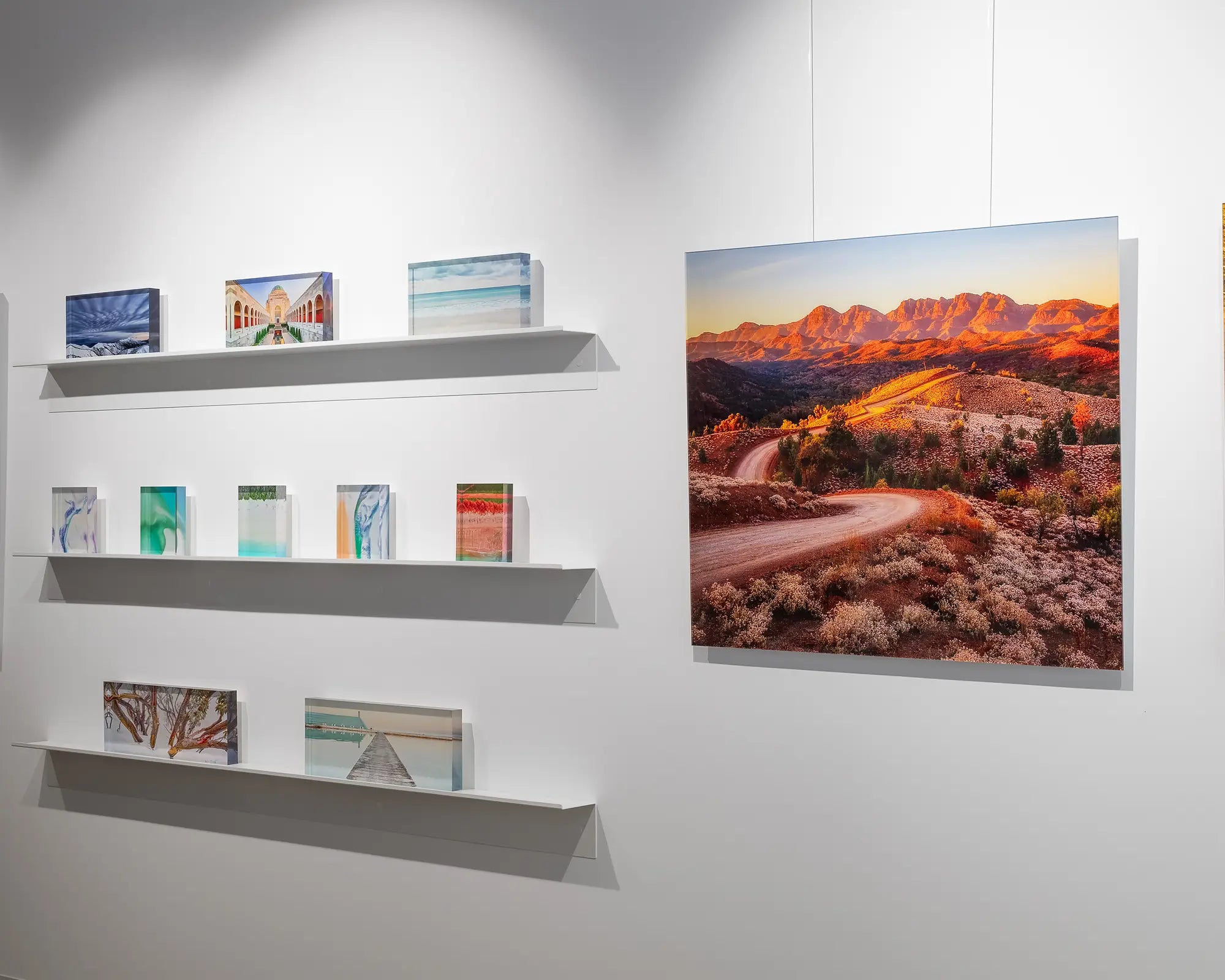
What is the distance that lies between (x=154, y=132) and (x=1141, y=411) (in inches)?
94.5

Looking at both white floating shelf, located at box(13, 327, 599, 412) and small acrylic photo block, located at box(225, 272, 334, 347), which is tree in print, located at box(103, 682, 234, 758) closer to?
white floating shelf, located at box(13, 327, 599, 412)

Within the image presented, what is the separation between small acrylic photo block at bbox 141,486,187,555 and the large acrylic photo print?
1302 mm

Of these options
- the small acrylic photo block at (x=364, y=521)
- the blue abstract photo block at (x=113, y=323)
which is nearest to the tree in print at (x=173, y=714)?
the small acrylic photo block at (x=364, y=521)

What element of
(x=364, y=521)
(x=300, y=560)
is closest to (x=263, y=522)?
(x=300, y=560)

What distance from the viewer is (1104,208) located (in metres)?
1.86

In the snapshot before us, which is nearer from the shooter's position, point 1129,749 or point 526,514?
point 1129,749

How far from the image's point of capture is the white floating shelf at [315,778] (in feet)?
7.33

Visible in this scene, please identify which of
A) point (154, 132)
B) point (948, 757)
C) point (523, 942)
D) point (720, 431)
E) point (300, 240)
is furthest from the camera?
point (154, 132)

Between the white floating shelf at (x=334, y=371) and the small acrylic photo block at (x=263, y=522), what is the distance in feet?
0.77

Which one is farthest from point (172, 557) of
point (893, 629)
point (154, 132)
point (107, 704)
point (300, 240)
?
point (893, 629)

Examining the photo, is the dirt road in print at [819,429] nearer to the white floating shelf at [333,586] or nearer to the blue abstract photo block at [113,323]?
the white floating shelf at [333,586]

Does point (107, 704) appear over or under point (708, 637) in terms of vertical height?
under

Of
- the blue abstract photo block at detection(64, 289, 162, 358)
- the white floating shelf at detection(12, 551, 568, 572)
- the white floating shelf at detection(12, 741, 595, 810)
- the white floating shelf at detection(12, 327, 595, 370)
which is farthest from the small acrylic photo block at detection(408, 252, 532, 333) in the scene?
the white floating shelf at detection(12, 741, 595, 810)

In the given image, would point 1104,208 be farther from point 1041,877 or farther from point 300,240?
point 300,240
